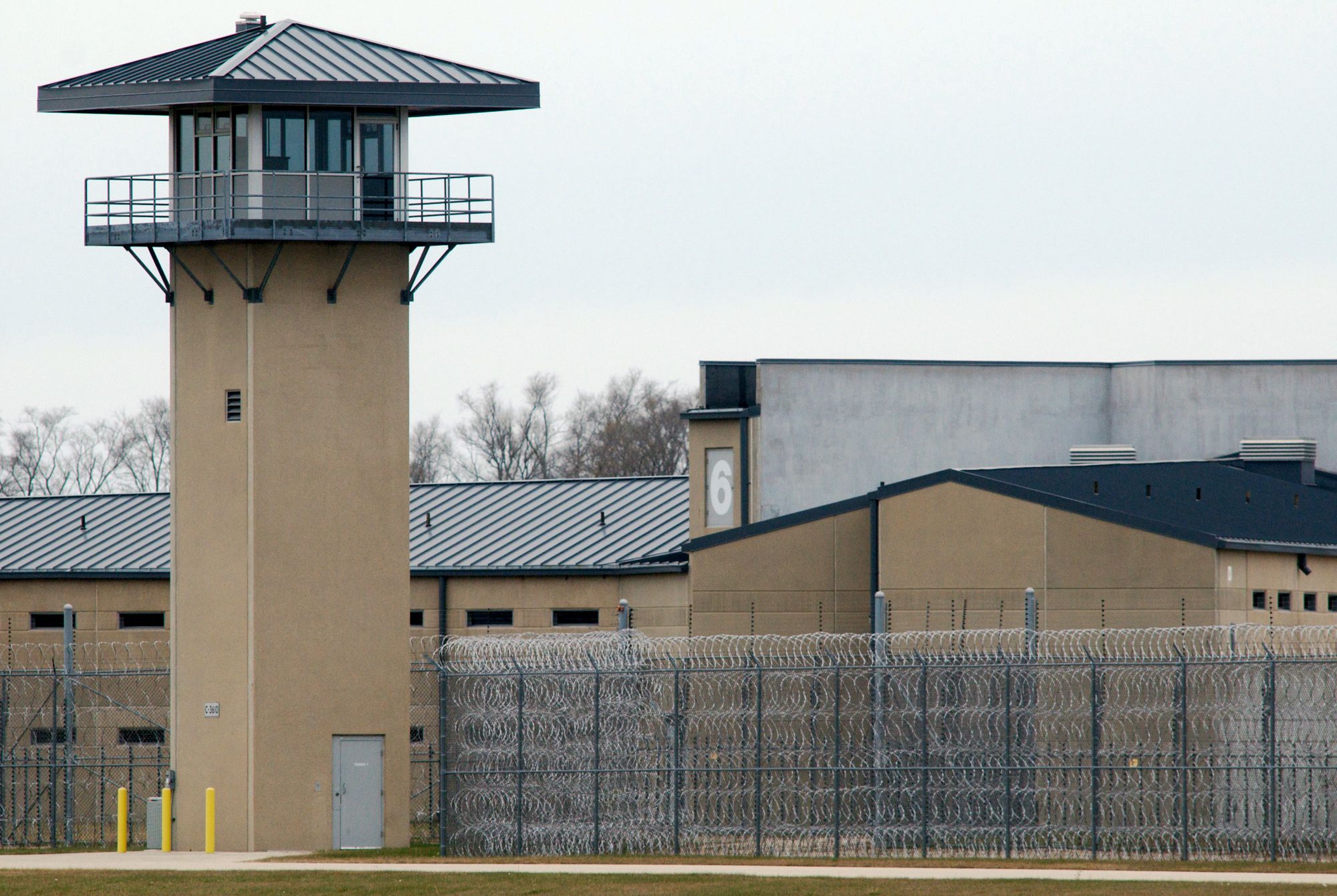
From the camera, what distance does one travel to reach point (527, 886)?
76.6 feet

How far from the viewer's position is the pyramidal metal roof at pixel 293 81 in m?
29.6

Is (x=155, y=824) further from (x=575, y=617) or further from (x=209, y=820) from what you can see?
(x=575, y=617)

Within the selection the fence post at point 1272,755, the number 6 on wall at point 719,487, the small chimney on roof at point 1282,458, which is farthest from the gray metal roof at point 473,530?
the fence post at point 1272,755

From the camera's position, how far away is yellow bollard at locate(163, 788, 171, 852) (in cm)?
3033

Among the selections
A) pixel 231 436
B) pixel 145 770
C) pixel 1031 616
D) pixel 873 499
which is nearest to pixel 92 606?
pixel 145 770

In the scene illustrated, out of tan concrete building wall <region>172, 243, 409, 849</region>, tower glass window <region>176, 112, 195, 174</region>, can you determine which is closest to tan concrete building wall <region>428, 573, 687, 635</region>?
tan concrete building wall <region>172, 243, 409, 849</region>

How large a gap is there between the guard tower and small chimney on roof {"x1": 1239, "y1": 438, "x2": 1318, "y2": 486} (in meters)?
16.9

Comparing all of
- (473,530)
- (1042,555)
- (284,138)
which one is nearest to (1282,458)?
(1042,555)

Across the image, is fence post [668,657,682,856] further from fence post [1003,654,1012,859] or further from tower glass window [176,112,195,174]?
tower glass window [176,112,195,174]

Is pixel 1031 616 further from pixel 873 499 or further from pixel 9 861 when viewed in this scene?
pixel 9 861

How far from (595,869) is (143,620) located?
1943 centimetres

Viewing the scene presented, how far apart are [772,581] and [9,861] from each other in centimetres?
1264

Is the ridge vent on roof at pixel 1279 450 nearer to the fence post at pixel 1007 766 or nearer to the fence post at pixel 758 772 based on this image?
the fence post at pixel 1007 766

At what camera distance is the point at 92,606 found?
1647 inches
